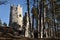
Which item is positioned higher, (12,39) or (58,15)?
(58,15)

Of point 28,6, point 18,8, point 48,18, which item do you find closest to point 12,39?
point 28,6

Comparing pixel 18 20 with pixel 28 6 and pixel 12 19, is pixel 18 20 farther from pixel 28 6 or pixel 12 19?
pixel 28 6

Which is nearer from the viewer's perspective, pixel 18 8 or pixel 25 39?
pixel 25 39

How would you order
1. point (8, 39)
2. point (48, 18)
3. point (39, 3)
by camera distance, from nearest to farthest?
point (8, 39), point (39, 3), point (48, 18)

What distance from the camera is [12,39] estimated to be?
524 inches

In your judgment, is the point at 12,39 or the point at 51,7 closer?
the point at 12,39

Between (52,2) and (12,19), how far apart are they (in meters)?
35.8

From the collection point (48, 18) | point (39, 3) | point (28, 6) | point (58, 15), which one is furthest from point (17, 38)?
point (58, 15)

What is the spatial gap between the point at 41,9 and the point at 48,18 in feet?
28.0

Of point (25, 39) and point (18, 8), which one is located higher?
point (18, 8)

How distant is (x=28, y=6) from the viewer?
2286 cm

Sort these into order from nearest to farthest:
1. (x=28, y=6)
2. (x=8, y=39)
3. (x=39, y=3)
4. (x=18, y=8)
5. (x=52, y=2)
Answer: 1. (x=8, y=39)
2. (x=28, y=6)
3. (x=39, y=3)
4. (x=52, y=2)
5. (x=18, y=8)

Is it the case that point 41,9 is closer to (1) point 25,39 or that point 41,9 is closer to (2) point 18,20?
(1) point 25,39

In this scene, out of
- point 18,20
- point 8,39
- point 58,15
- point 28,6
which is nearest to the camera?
point 8,39
